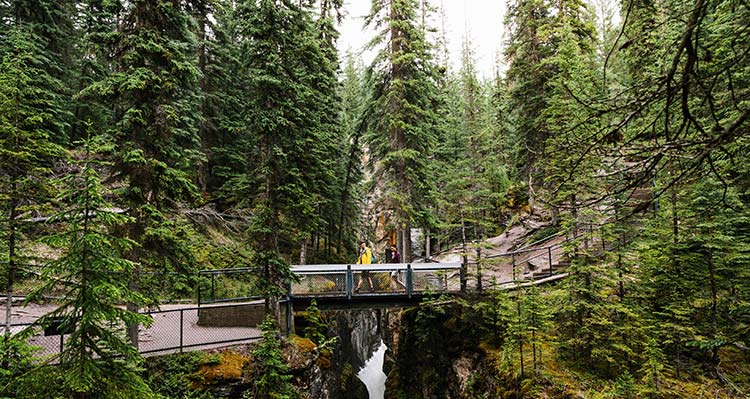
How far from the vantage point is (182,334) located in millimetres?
9023

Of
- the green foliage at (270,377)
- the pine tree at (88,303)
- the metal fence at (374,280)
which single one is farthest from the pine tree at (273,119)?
the pine tree at (88,303)

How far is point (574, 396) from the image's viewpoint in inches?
315

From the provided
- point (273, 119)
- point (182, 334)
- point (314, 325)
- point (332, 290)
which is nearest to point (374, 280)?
point (332, 290)

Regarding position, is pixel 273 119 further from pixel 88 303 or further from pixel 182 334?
pixel 88 303

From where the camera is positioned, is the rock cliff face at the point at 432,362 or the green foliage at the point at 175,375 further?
the rock cliff face at the point at 432,362

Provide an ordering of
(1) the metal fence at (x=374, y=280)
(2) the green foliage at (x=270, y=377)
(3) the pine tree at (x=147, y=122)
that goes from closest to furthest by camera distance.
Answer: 1. (3) the pine tree at (x=147, y=122)
2. (2) the green foliage at (x=270, y=377)
3. (1) the metal fence at (x=374, y=280)

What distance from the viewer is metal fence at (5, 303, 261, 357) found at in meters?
8.60

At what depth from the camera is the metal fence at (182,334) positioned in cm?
860

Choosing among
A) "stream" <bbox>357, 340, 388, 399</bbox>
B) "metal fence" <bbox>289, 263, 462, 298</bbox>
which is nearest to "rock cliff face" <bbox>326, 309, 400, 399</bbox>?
"stream" <bbox>357, 340, 388, 399</bbox>

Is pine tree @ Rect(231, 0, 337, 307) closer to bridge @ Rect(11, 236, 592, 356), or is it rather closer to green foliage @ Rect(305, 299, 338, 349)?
bridge @ Rect(11, 236, 592, 356)

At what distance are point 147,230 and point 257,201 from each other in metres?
4.14

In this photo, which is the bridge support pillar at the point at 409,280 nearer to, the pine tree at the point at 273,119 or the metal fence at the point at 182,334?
the pine tree at the point at 273,119

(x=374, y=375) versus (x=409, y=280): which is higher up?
(x=409, y=280)

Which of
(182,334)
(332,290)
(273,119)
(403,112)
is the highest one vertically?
(403,112)
